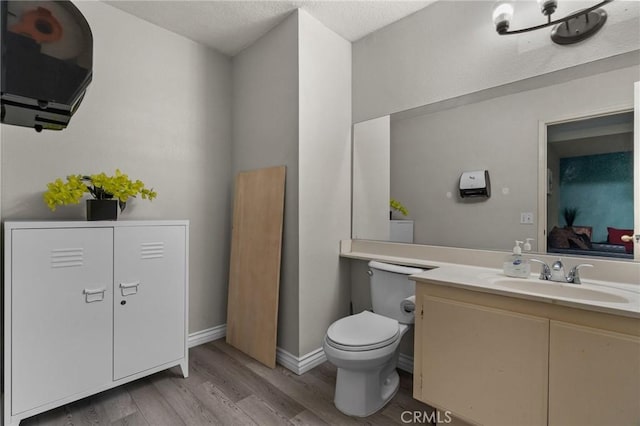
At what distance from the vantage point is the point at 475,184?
193cm

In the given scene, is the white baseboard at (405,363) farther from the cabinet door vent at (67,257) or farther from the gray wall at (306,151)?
the cabinet door vent at (67,257)

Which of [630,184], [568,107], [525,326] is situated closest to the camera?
[525,326]

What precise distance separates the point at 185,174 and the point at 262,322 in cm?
133

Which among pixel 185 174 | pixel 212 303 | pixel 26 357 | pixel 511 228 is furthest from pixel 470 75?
pixel 26 357

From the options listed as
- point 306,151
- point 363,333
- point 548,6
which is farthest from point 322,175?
point 548,6

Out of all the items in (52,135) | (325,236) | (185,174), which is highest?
(52,135)

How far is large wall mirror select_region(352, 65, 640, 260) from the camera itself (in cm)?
151

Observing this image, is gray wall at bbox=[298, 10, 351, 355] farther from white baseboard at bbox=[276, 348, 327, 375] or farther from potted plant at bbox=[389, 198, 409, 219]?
potted plant at bbox=[389, 198, 409, 219]

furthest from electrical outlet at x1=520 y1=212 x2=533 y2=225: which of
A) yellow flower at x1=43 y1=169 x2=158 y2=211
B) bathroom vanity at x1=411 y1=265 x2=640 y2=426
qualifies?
yellow flower at x1=43 y1=169 x2=158 y2=211

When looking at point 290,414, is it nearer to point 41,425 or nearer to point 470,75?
point 41,425

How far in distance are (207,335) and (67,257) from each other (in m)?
1.34

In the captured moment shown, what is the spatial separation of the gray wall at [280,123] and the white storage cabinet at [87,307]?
2.29 feet

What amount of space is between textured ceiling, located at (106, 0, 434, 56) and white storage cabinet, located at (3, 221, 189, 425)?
1.50 metres

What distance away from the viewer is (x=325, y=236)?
237cm
